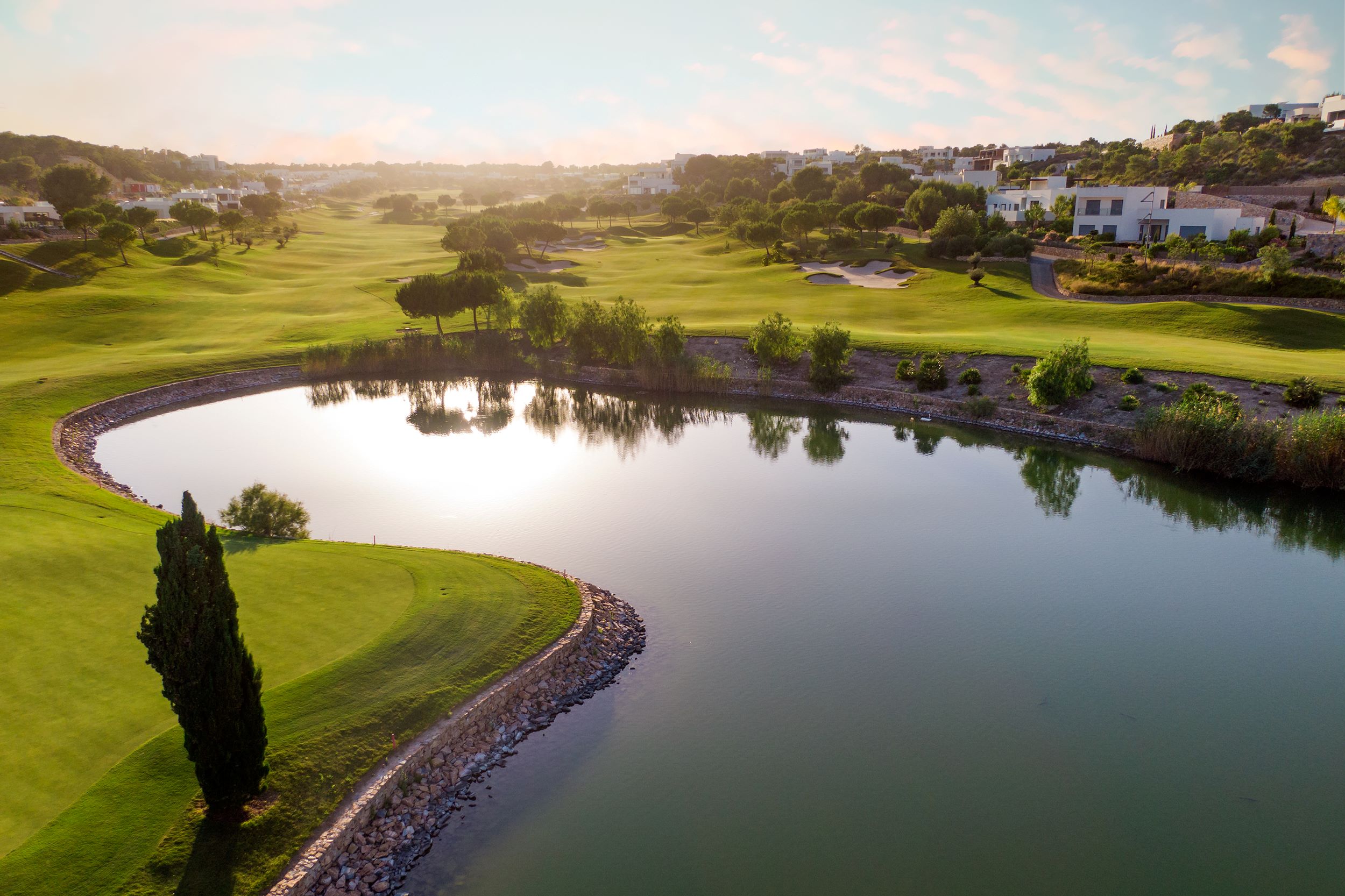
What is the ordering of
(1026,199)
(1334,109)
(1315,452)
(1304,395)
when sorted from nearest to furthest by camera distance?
(1315,452) → (1304,395) → (1026,199) → (1334,109)

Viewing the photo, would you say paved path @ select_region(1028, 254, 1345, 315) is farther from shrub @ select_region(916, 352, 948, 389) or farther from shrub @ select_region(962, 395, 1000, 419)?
shrub @ select_region(962, 395, 1000, 419)

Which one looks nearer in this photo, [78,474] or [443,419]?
[78,474]

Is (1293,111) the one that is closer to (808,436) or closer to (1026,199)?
(1026,199)

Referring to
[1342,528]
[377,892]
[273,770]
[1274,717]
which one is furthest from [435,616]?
[1342,528]

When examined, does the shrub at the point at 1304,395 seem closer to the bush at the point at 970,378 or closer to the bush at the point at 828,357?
the bush at the point at 970,378

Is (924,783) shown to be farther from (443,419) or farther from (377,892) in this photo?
(443,419)

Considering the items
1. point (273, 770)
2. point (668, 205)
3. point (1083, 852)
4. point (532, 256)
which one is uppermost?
point (668, 205)

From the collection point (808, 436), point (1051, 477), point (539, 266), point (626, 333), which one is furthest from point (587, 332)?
point (539, 266)
